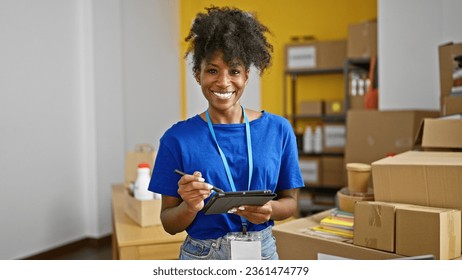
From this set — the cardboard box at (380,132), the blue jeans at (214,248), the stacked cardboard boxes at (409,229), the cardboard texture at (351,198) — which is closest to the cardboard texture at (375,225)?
the stacked cardboard boxes at (409,229)

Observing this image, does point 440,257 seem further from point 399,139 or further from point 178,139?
point 399,139

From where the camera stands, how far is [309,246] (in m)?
1.35

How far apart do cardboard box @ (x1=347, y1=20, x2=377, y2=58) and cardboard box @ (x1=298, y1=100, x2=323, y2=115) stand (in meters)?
0.66

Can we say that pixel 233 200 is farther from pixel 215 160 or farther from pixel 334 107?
pixel 334 107

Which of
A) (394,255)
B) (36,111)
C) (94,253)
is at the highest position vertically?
(36,111)

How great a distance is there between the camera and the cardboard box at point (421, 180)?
1.15m

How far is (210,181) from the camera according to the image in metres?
0.89

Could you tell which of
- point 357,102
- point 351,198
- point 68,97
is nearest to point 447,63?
point 351,198

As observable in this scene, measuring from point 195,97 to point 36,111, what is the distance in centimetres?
72

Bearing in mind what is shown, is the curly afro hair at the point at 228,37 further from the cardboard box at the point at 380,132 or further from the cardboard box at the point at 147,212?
the cardboard box at the point at 380,132

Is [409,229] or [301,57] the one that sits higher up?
[301,57]

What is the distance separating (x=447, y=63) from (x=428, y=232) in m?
0.98

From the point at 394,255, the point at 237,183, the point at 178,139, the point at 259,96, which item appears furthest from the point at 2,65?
the point at 259,96

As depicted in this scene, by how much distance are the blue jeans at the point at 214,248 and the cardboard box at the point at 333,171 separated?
2.95 m
